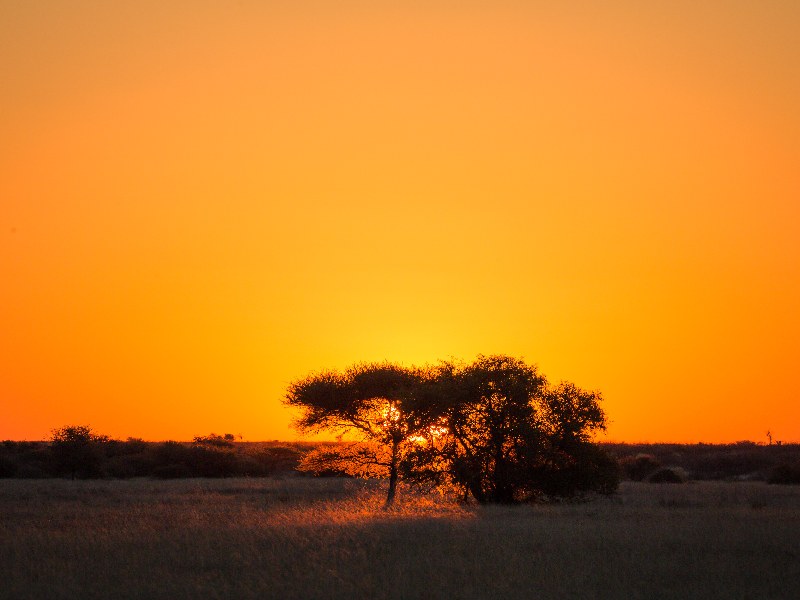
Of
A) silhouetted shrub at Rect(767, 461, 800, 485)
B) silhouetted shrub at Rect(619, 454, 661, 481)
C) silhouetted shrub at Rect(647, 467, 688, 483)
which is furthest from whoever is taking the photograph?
silhouetted shrub at Rect(619, 454, 661, 481)

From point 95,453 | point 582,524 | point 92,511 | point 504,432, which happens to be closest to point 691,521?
point 582,524

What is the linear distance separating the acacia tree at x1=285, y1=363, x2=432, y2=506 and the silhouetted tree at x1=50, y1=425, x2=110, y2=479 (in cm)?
2740

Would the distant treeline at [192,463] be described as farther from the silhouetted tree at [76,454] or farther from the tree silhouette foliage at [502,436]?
the tree silhouette foliage at [502,436]

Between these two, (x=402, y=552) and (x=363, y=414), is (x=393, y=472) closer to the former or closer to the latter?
(x=363, y=414)

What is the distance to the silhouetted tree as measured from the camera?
2704 inches

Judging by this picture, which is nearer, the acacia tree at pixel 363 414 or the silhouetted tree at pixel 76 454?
the acacia tree at pixel 363 414

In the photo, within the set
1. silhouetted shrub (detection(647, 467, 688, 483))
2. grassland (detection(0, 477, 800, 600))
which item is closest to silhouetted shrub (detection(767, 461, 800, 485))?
silhouetted shrub (detection(647, 467, 688, 483))

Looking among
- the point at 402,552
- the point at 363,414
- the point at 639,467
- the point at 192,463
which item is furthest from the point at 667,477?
the point at 402,552

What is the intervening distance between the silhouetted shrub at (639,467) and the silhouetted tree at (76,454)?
3938 centimetres

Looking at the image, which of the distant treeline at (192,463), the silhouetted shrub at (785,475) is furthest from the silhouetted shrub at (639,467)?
Result: the silhouetted shrub at (785,475)

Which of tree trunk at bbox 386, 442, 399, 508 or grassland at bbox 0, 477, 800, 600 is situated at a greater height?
tree trunk at bbox 386, 442, 399, 508

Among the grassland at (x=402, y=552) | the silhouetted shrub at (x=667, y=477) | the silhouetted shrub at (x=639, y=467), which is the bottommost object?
the grassland at (x=402, y=552)

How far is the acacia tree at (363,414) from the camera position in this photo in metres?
44.5

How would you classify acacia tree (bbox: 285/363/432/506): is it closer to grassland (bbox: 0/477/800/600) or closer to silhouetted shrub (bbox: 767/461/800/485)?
grassland (bbox: 0/477/800/600)
